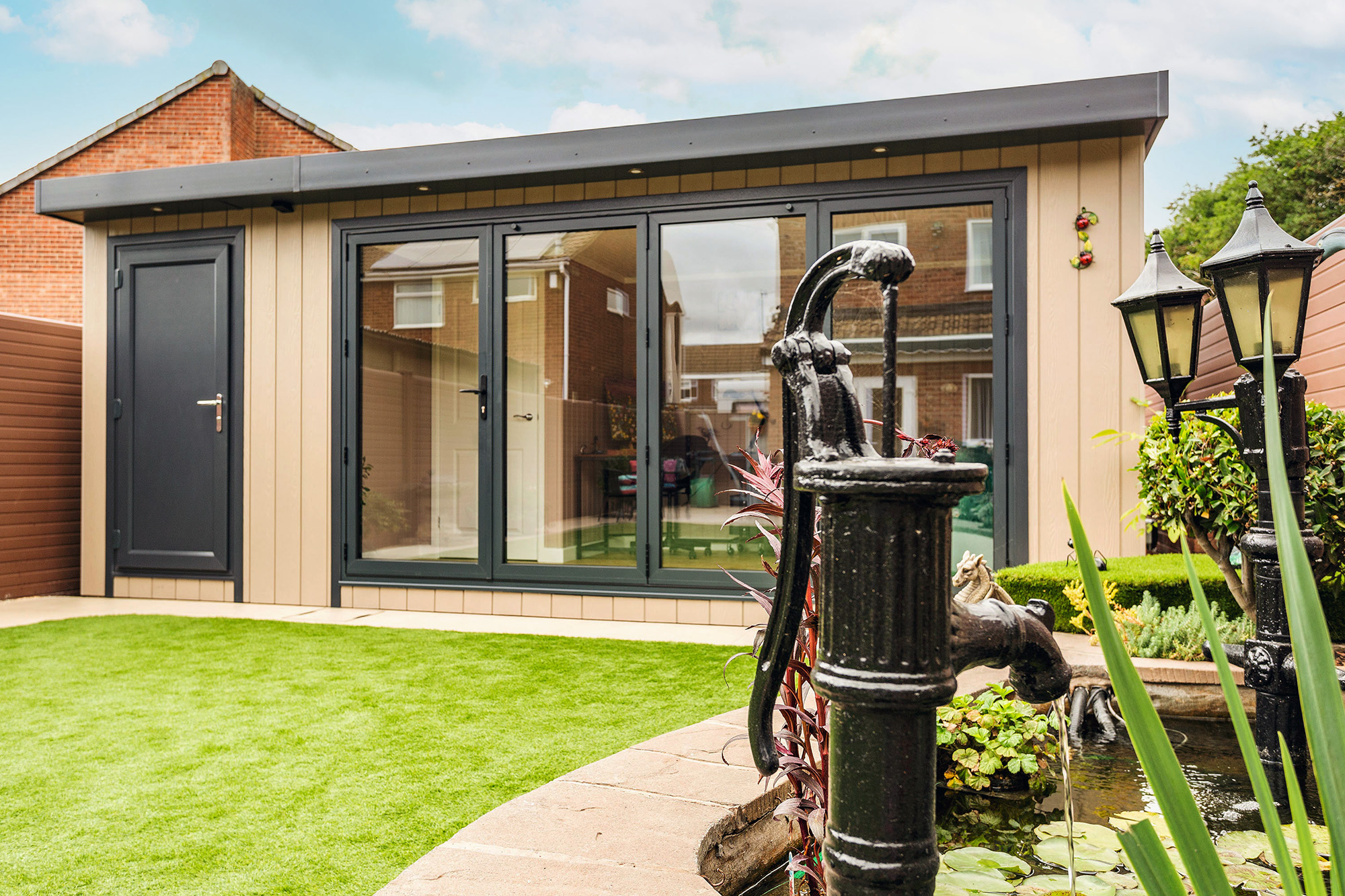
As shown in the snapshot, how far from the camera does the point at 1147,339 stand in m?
2.15

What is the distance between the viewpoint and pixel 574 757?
2416 mm

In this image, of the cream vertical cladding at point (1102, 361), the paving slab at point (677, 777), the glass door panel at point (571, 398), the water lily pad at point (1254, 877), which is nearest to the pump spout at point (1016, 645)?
the paving slab at point (677, 777)

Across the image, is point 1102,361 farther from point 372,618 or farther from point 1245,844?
point 372,618

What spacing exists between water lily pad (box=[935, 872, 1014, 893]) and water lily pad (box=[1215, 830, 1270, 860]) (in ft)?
1.59

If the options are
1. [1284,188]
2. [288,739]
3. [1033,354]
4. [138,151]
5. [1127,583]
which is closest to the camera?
[288,739]

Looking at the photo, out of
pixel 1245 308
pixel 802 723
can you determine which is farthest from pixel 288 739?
pixel 1245 308

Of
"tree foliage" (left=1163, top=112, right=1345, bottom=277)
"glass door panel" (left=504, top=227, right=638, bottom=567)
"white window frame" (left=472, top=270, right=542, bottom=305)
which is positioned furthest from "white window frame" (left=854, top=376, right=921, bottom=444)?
"tree foliage" (left=1163, top=112, right=1345, bottom=277)

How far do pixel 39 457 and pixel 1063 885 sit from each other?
7.01 m

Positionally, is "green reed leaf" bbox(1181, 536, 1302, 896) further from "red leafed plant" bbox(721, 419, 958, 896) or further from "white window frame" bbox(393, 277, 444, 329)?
"white window frame" bbox(393, 277, 444, 329)

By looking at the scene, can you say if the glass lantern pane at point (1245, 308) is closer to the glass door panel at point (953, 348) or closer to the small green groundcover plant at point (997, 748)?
the small green groundcover plant at point (997, 748)

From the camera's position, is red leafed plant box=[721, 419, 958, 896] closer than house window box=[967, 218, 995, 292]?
Yes

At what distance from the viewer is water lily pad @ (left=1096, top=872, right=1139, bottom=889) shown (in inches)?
57.1

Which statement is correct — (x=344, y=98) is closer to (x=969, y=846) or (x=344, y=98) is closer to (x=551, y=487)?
(x=551, y=487)

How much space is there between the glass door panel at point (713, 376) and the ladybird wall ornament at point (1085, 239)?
1495mm
